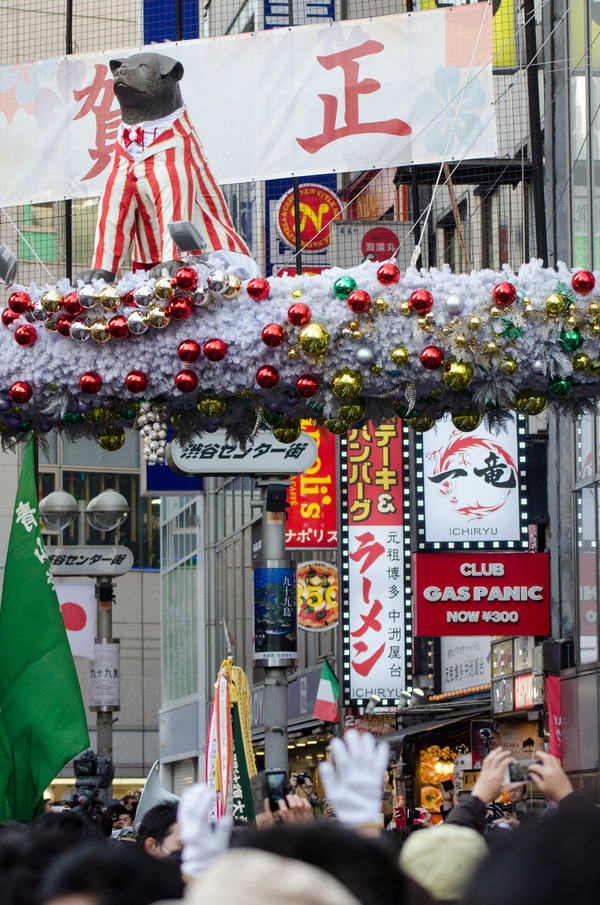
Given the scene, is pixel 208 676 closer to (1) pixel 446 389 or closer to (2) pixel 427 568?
(2) pixel 427 568

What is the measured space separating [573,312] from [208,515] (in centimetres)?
2680

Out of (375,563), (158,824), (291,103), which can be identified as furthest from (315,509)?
(158,824)

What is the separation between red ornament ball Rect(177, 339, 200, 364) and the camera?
673 centimetres

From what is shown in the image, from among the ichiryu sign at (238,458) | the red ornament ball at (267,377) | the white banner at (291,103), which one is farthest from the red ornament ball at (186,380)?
the white banner at (291,103)

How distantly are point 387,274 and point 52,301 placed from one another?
1.74 metres

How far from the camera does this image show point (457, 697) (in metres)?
22.7

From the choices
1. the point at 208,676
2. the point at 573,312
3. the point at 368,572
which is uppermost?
the point at 573,312

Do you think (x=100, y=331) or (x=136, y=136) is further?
(x=136, y=136)

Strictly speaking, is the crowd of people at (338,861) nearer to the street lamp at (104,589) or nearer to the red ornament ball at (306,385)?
the red ornament ball at (306,385)

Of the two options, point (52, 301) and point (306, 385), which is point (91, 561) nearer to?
point (52, 301)

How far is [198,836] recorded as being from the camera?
2801 mm

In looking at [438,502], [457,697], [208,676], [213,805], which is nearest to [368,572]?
[438,502]

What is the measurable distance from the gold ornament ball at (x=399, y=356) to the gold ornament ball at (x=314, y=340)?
1.12 feet

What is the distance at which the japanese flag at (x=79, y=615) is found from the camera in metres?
18.2
